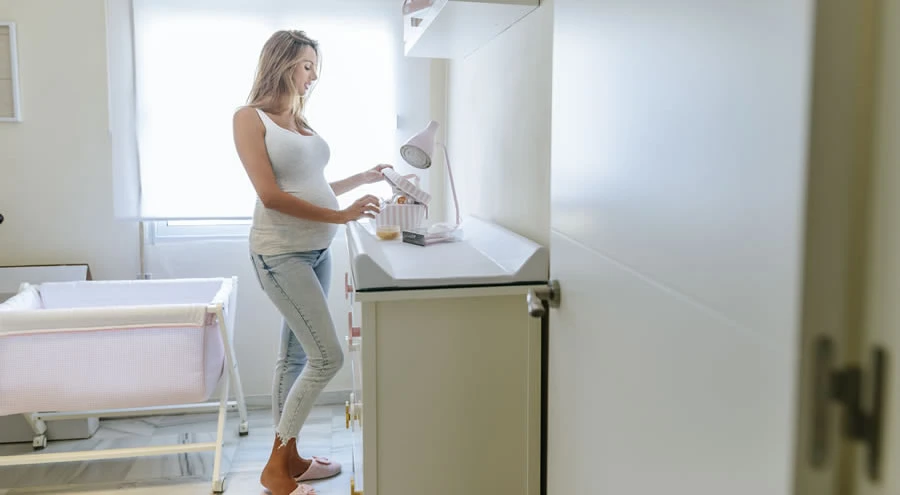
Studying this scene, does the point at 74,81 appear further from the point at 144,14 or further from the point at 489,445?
the point at 489,445

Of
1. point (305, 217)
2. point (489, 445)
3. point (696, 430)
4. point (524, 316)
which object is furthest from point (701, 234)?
point (305, 217)

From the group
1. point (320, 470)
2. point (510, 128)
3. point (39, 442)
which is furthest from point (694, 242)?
point (39, 442)

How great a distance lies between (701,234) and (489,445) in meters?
1.12

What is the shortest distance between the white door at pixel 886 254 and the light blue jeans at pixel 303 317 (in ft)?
5.87

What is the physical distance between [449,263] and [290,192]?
67cm

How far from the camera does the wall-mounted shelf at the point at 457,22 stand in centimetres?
174

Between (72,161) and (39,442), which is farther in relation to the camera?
(72,161)

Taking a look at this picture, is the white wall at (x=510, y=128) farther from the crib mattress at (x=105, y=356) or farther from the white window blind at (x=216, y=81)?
the crib mattress at (x=105, y=356)

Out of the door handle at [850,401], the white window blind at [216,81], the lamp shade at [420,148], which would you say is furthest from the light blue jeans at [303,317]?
the door handle at [850,401]

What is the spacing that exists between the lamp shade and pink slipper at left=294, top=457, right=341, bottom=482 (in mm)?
1092

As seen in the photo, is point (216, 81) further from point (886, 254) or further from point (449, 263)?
point (886, 254)

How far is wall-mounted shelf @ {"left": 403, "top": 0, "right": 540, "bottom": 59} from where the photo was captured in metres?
1.74

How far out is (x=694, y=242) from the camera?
0.67m

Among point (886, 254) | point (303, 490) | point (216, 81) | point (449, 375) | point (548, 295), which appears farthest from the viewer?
point (216, 81)
